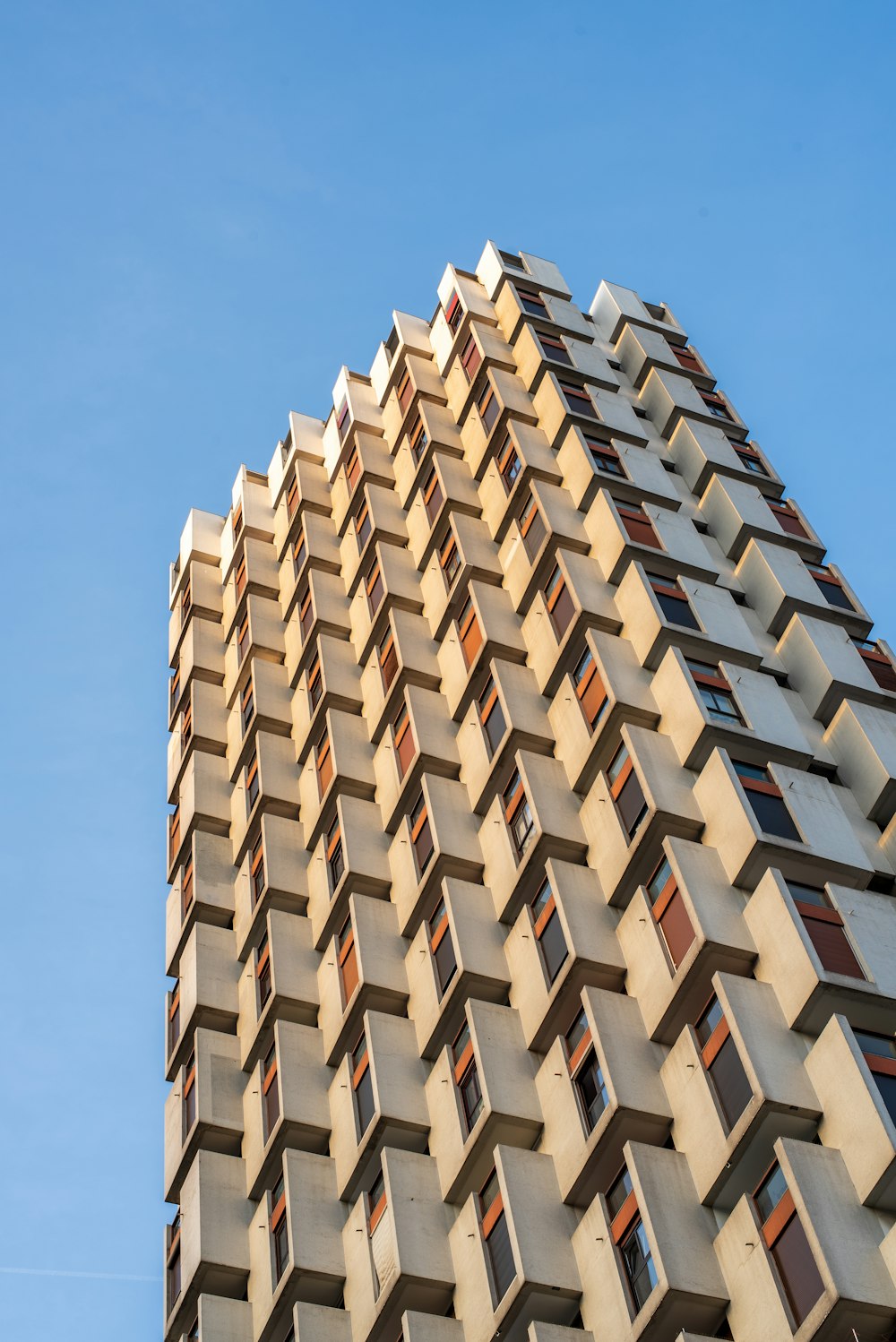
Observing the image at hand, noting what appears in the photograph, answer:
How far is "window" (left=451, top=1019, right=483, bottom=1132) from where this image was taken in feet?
104

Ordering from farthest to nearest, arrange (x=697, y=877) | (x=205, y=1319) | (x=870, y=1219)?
(x=205, y=1319) < (x=697, y=877) < (x=870, y=1219)

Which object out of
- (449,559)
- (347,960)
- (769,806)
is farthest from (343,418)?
(769,806)

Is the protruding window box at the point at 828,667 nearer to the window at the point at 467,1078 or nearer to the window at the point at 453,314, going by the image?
the window at the point at 467,1078

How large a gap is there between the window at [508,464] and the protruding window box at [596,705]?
8.79 meters

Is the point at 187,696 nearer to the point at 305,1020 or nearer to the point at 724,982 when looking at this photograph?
the point at 305,1020

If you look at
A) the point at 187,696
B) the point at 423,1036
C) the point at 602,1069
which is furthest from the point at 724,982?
the point at 187,696

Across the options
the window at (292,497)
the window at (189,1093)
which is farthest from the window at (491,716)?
Answer: the window at (292,497)

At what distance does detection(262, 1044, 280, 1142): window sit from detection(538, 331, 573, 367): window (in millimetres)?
20953

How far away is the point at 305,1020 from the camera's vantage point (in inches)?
1535

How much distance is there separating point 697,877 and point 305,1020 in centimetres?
1227

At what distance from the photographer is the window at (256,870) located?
43656mm

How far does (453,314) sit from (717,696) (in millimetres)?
24073

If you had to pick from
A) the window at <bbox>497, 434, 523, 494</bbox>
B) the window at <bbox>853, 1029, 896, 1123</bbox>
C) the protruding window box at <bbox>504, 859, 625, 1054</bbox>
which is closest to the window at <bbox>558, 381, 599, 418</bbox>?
the window at <bbox>497, 434, 523, 494</bbox>

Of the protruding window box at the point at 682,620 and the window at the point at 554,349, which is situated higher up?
the window at the point at 554,349
